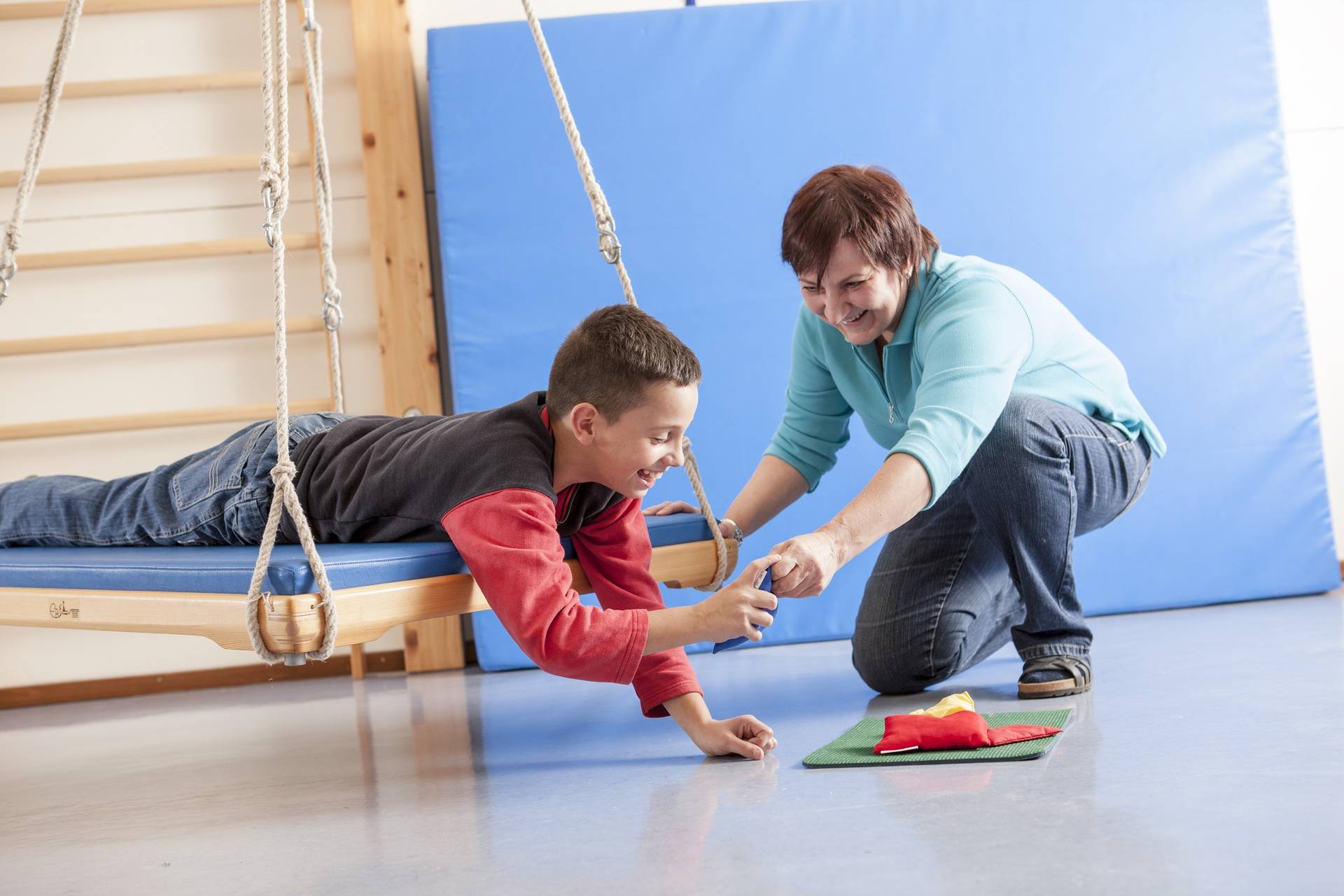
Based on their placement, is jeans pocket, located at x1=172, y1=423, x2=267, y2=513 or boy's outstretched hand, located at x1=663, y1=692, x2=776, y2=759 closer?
boy's outstretched hand, located at x1=663, y1=692, x2=776, y2=759

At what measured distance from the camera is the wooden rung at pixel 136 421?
3.01 meters

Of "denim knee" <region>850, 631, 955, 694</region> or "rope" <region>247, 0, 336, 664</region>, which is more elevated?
"rope" <region>247, 0, 336, 664</region>

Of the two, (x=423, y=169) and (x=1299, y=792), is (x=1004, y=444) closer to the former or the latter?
(x=1299, y=792)

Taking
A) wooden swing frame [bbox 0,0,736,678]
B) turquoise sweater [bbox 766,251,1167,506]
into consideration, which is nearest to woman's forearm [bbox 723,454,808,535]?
turquoise sweater [bbox 766,251,1167,506]

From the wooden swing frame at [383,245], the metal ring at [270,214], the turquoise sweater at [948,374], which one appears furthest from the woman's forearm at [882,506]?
the wooden swing frame at [383,245]

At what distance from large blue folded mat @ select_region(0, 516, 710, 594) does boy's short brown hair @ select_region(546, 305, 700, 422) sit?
27 cm

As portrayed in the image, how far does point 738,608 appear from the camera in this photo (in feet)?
4.83

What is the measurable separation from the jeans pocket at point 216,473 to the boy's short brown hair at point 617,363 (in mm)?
586

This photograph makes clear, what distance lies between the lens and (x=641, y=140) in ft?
9.95

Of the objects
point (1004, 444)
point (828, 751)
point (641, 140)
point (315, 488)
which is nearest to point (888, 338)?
point (1004, 444)

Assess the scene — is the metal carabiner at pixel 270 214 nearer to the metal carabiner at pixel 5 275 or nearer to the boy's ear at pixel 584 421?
the boy's ear at pixel 584 421

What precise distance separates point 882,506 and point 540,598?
0.47 metres

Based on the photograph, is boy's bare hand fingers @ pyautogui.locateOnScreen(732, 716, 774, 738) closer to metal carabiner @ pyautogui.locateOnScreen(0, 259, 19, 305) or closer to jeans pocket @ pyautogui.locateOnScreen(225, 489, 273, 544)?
jeans pocket @ pyautogui.locateOnScreen(225, 489, 273, 544)

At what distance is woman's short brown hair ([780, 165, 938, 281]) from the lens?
185 centimetres
